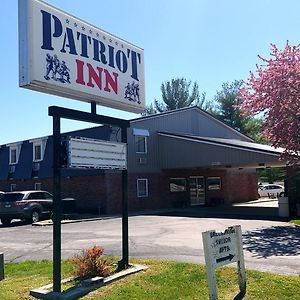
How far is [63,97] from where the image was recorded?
804 cm

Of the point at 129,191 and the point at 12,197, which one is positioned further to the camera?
the point at 129,191

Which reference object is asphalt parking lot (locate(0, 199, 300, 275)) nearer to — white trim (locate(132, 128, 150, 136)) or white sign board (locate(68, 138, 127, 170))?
white sign board (locate(68, 138, 127, 170))

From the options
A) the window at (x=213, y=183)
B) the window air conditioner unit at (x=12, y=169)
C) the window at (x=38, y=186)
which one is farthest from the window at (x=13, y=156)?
the window at (x=213, y=183)

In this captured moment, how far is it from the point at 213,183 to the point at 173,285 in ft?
94.4

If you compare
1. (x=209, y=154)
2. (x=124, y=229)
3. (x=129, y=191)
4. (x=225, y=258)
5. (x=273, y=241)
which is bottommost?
(x=273, y=241)

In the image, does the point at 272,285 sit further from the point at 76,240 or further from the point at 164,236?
the point at 76,240

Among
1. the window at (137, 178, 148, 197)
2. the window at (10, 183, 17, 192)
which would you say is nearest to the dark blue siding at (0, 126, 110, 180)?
the window at (10, 183, 17, 192)

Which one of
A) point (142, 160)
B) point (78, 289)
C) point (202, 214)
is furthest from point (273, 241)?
point (142, 160)

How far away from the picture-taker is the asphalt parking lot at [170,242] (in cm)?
1065

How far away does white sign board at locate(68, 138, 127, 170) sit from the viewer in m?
7.84

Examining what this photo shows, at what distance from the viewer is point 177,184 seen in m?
32.7

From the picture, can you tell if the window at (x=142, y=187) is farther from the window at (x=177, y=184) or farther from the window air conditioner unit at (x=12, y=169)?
the window air conditioner unit at (x=12, y=169)

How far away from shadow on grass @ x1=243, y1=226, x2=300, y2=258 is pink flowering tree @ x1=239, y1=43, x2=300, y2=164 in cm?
321

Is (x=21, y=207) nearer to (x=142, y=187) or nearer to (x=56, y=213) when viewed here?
(x=142, y=187)
